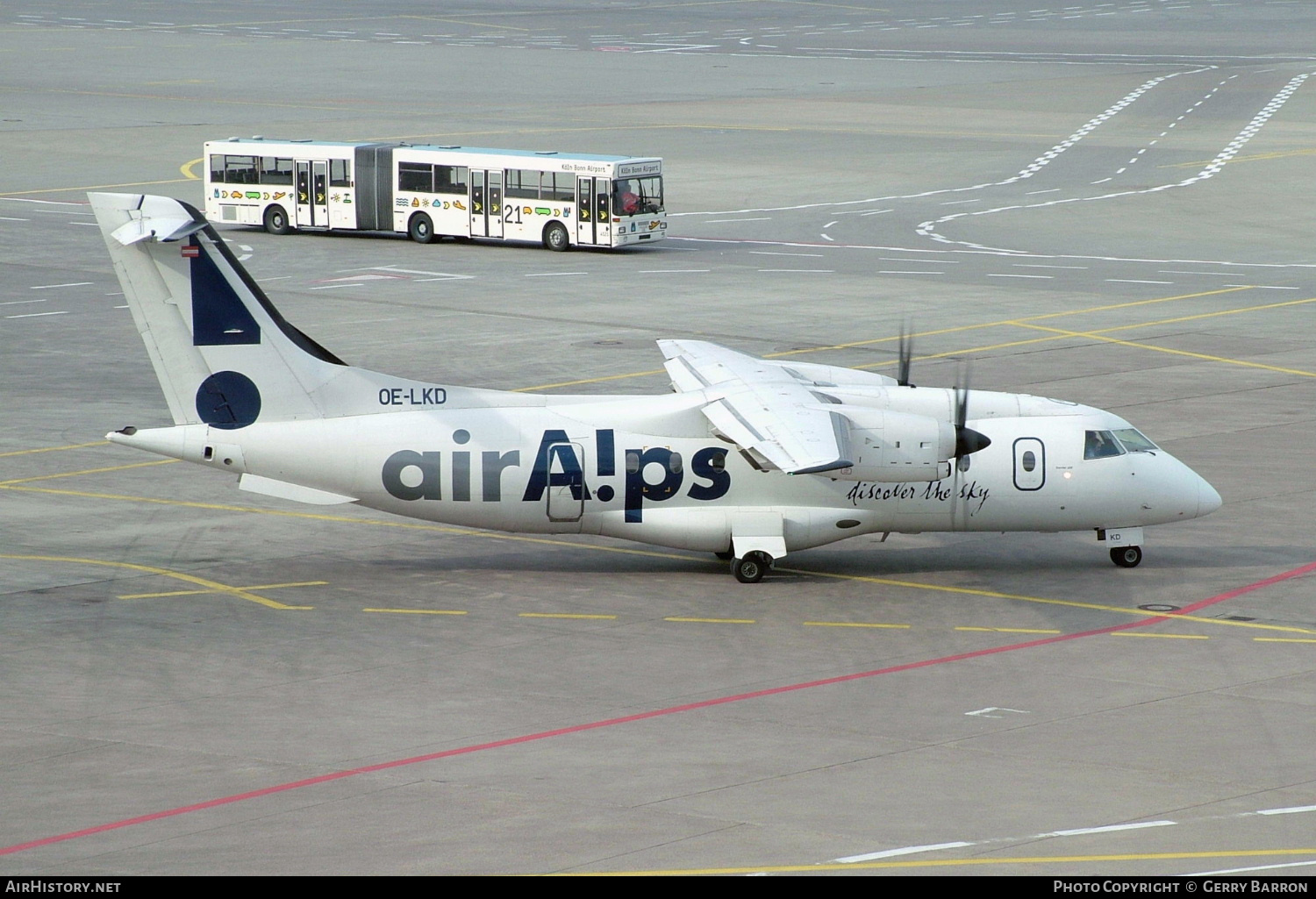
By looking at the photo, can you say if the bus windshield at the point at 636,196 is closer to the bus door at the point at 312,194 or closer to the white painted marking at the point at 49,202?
the bus door at the point at 312,194

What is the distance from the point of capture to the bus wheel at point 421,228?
72.3 metres

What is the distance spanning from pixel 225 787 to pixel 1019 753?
32.2ft

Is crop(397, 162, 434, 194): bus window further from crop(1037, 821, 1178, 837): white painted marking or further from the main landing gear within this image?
crop(1037, 821, 1178, 837): white painted marking

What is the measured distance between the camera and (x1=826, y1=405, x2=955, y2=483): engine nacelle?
29.3 metres

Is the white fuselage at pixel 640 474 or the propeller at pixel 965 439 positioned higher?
the propeller at pixel 965 439

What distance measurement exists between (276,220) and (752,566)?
158ft

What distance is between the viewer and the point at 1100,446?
105 feet

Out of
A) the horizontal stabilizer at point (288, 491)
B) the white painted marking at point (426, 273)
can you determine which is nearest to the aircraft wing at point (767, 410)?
the horizontal stabilizer at point (288, 491)

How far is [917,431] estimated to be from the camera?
96.2 feet

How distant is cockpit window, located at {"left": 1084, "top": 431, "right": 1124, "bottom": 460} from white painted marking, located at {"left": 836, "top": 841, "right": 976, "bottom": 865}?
14403 mm

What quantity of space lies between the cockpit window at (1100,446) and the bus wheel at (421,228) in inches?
1759

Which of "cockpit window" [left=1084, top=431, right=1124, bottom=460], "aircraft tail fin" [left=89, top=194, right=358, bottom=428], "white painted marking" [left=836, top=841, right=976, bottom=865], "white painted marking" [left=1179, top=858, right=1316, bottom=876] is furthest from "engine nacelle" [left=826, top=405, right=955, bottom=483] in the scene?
"white painted marking" [left=1179, top=858, right=1316, bottom=876]
